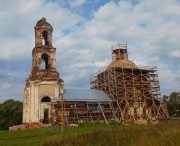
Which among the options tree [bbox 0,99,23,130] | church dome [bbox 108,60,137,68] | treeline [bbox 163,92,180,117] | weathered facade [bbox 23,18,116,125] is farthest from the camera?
treeline [bbox 163,92,180,117]

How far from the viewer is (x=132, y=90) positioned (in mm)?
37531

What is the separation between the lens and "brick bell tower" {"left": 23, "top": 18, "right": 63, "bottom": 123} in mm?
33156

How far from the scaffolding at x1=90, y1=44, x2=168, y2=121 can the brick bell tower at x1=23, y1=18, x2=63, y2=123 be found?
21.9 feet

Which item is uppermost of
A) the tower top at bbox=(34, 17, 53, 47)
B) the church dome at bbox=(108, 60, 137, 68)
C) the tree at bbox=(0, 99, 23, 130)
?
the tower top at bbox=(34, 17, 53, 47)

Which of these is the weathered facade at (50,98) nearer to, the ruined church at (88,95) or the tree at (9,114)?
the ruined church at (88,95)

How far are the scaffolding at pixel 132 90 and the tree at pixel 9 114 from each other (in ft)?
47.5

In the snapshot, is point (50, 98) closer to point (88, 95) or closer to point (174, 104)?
point (88, 95)

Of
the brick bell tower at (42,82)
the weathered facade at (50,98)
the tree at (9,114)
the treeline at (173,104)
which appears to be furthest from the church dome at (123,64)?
the tree at (9,114)

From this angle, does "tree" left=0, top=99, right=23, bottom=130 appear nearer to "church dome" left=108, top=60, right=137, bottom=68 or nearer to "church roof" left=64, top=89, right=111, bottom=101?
"church roof" left=64, top=89, right=111, bottom=101

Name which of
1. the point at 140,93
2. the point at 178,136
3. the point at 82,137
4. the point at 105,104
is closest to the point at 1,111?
the point at 105,104

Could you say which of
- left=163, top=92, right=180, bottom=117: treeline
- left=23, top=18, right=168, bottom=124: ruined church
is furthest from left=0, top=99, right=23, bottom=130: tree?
left=163, top=92, right=180, bottom=117: treeline

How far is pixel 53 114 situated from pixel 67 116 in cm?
151

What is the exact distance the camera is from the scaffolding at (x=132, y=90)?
3678cm

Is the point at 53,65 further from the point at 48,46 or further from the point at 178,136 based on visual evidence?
the point at 178,136
